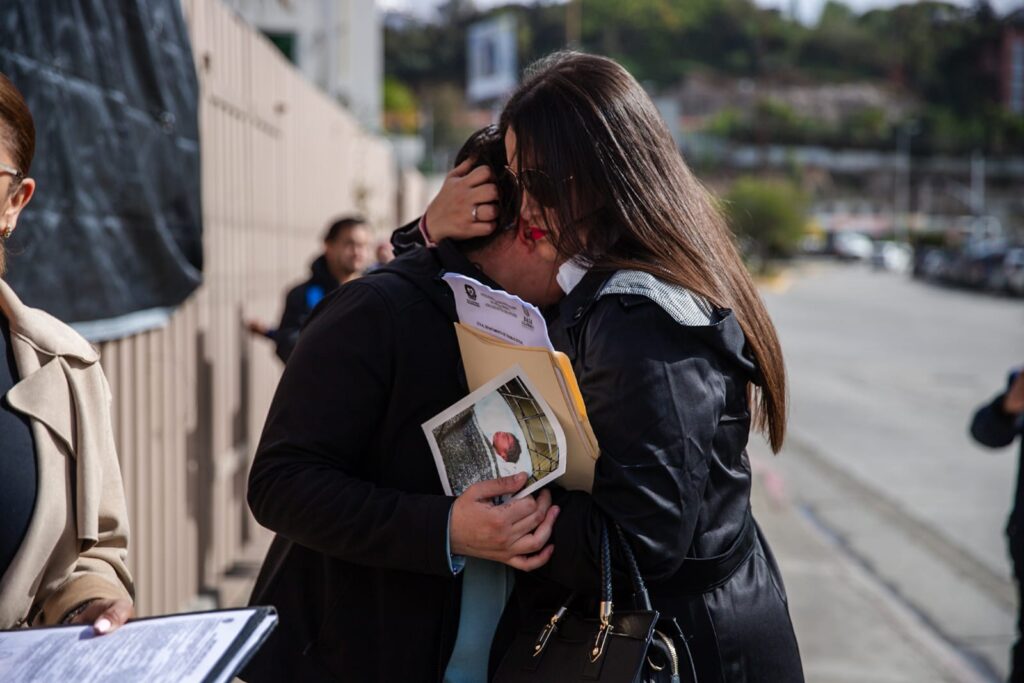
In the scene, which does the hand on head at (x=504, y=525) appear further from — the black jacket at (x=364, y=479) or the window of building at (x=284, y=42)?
the window of building at (x=284, y=42)

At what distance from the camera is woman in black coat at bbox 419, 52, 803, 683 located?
1683 millimetres

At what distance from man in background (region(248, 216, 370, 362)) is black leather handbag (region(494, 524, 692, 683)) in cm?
382

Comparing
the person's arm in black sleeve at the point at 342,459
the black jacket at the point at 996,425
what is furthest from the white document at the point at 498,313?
the black jacket at the point at 996,425

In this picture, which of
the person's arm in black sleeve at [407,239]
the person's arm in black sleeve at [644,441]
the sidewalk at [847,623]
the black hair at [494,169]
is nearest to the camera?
the person's arm in black sleeve at [644,441]

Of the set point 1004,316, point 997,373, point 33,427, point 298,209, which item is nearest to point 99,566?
point 33,427

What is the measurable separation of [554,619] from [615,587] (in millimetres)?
112

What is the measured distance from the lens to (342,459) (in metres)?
1.84

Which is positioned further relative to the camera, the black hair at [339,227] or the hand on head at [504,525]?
the black hair at [339,227]

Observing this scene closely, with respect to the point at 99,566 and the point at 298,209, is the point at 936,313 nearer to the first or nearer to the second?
the point at 298,209

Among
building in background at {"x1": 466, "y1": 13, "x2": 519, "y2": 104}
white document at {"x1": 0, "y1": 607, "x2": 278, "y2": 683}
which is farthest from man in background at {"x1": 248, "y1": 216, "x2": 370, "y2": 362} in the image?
building in background at {"x1": 466, "y1": 13, "x2": 519, "y2": 104}

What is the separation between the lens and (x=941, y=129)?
113 metres

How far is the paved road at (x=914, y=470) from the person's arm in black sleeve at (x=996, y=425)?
173cm

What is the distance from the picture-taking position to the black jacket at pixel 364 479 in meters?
1.79

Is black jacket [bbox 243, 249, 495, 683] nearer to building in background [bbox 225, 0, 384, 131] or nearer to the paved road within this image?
the paved road
